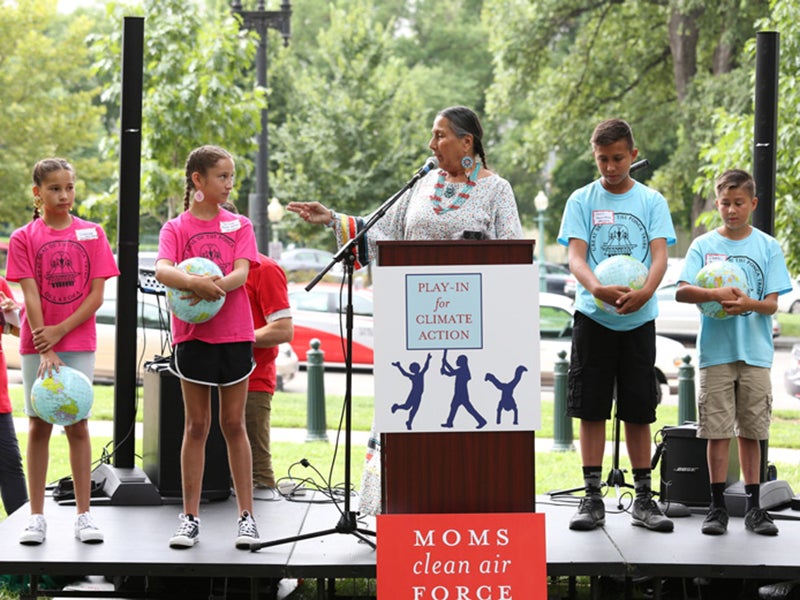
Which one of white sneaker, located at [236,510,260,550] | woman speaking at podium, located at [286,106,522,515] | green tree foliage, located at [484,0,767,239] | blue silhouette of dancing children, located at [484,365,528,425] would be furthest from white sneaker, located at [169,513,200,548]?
green tree foliage, located at [484,0,767,239]

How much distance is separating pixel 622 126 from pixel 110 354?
1011cm

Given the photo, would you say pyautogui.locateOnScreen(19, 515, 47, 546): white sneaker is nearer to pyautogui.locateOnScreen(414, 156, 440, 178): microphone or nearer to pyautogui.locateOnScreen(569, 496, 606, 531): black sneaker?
pyautogui.locateOnScreen(414, 156, 440, 178): microphone

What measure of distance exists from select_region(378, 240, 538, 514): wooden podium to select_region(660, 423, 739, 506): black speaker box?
174 centimetres

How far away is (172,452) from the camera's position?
6020 millimetres

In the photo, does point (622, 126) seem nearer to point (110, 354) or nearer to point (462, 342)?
point (462, 342)

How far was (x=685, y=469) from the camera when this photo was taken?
5.86 metres

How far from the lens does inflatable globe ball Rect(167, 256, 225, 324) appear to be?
486 centimetres

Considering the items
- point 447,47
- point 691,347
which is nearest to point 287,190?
point 691,347

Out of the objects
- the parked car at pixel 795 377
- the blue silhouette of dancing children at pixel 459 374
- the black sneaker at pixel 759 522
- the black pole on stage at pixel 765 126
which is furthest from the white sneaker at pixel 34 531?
the parked car at pixel 795 377

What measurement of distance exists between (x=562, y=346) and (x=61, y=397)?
389 inches

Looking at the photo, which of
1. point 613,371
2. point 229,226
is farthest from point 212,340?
point 613,371

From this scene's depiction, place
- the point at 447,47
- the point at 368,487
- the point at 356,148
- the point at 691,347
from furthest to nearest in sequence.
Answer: the point at 447,47 < the point at 356,148 < the point at 691,347 < the point at 368,487

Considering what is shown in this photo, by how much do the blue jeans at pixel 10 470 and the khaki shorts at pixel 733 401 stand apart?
360 cm

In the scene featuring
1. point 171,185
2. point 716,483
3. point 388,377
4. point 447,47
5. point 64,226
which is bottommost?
point 716,483
